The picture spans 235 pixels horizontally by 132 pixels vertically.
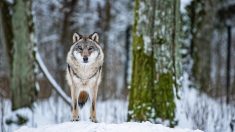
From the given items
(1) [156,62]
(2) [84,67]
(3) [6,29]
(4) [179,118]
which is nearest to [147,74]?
(1) [156,62]

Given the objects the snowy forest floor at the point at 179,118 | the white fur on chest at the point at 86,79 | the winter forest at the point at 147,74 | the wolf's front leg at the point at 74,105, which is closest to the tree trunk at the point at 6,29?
the winter forest at the point at 147,74

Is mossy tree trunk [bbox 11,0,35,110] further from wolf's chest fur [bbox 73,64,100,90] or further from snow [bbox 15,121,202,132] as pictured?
wolf's chest fur [bbox 73,64,100,90]

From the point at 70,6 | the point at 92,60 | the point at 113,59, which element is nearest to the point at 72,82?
the point at 92,60

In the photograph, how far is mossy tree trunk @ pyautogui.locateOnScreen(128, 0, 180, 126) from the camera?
8398 mm

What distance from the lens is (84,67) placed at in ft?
17.4

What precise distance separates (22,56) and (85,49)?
18.6ft

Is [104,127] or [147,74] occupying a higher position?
[147,74]

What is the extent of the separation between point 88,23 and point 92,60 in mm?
17791

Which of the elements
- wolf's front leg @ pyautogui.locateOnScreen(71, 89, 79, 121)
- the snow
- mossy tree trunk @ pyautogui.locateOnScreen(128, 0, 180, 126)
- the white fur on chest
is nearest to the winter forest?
mossy tree trunk @ pyautogui.locateOnScreen(128, 0, 180, 126)

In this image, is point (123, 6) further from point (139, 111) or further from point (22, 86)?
point (139, 111)

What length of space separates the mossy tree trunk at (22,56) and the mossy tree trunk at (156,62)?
3003mm

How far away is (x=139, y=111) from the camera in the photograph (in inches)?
333

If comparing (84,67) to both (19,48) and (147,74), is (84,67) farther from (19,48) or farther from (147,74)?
(19,48)

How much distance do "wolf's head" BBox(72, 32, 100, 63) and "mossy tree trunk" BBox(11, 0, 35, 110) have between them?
5465 millimetres
